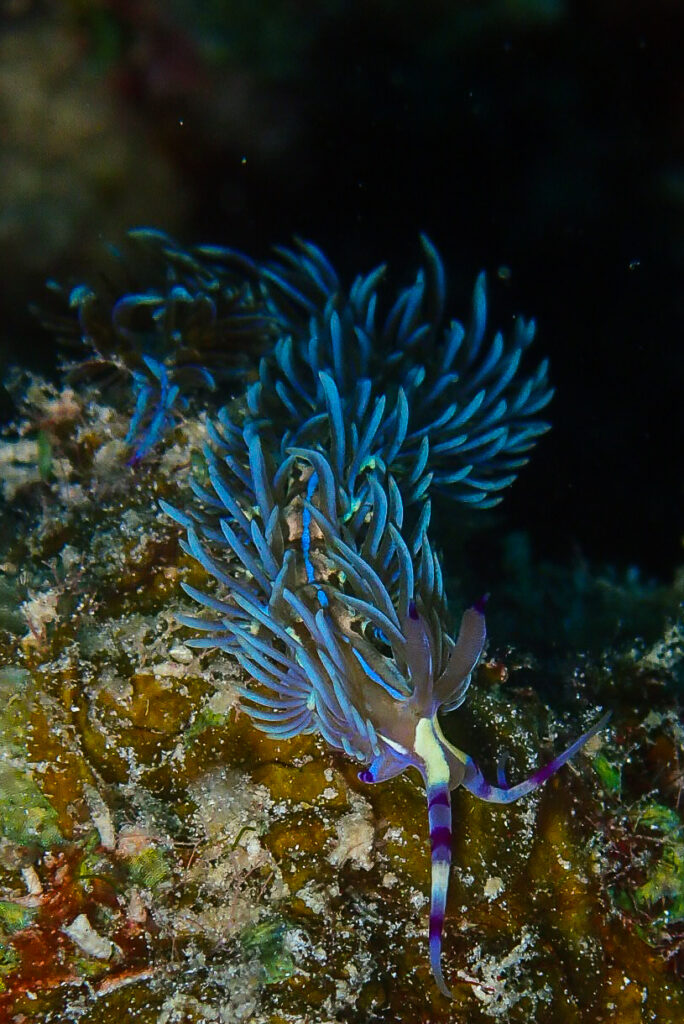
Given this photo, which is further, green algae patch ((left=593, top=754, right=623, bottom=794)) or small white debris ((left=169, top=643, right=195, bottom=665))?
green algae patch ((left=593, top=754, right=623, bottom=794))

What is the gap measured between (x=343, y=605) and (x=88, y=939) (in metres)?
1.53

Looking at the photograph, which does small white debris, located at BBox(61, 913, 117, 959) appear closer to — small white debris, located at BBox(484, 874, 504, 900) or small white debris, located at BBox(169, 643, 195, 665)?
small white debris, located at BBox(169, 643, 195, 665)

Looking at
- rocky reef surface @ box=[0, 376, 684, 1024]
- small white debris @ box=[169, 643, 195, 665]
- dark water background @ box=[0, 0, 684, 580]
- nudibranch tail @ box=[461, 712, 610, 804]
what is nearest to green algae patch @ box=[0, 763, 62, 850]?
rocky reef surface @ box=[0, 376, 684, 1024]

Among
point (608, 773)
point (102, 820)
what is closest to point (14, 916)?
point (102, 820)

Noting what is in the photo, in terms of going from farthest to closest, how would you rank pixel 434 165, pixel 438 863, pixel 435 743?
1. pixel 434 165
2. pixel 435 743
3. pixel 438 863

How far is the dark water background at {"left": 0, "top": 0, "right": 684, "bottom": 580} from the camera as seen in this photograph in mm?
6988

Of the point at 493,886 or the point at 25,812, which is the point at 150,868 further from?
the point at 493,886

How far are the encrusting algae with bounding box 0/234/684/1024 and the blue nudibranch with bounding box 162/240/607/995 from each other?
0.12 meters

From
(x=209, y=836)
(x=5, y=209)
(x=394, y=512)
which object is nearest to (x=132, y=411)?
(x=394, y=512)

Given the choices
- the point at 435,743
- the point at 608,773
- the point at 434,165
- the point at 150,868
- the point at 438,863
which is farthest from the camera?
the point at 434,165

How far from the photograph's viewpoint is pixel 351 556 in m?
2.86

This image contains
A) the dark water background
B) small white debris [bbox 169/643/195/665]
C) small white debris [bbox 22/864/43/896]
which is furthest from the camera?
the dark water background

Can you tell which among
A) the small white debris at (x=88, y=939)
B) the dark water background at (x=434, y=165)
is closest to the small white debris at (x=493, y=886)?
the small white debris at (x=88, y=939)

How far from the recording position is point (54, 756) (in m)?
3.00
